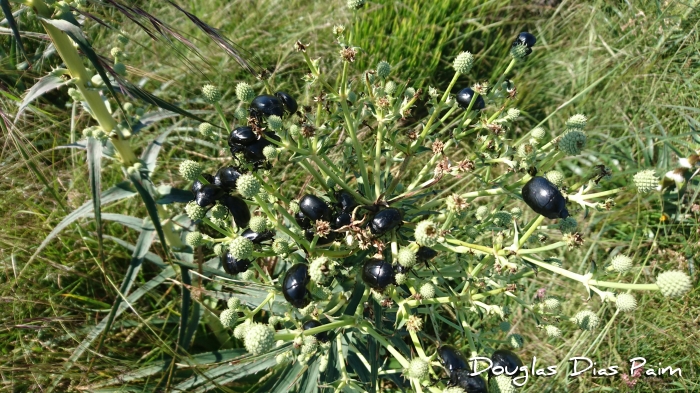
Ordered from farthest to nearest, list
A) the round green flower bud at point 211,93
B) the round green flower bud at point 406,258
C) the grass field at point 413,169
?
the grass field at point 413,169, the round green flower bud at point 211,93, the round green flower bud at point 406,258

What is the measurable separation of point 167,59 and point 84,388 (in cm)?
343

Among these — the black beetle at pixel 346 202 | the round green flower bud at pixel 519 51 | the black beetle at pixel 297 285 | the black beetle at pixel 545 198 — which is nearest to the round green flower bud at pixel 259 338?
the black beetle at pixel 297 285

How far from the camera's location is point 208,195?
2053 millimetres

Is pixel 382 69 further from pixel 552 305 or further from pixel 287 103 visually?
pixel 552 305

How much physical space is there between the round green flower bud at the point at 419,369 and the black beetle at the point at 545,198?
0.76 metres

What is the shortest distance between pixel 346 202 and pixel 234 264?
2.05 ft

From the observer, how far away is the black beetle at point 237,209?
2.07 meters

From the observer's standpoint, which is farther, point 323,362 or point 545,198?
point 323,362

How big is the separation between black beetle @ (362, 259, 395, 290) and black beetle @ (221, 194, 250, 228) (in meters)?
0.61

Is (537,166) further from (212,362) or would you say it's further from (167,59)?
(167,59)

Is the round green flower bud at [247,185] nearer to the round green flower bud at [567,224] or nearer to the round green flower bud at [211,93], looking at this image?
the round green flower bud at [211,93]

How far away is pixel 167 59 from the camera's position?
4.91 meters

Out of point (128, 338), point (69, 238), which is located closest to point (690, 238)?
point (128, 338)

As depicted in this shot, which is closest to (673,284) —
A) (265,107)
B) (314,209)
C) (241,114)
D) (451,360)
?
(451,360)
